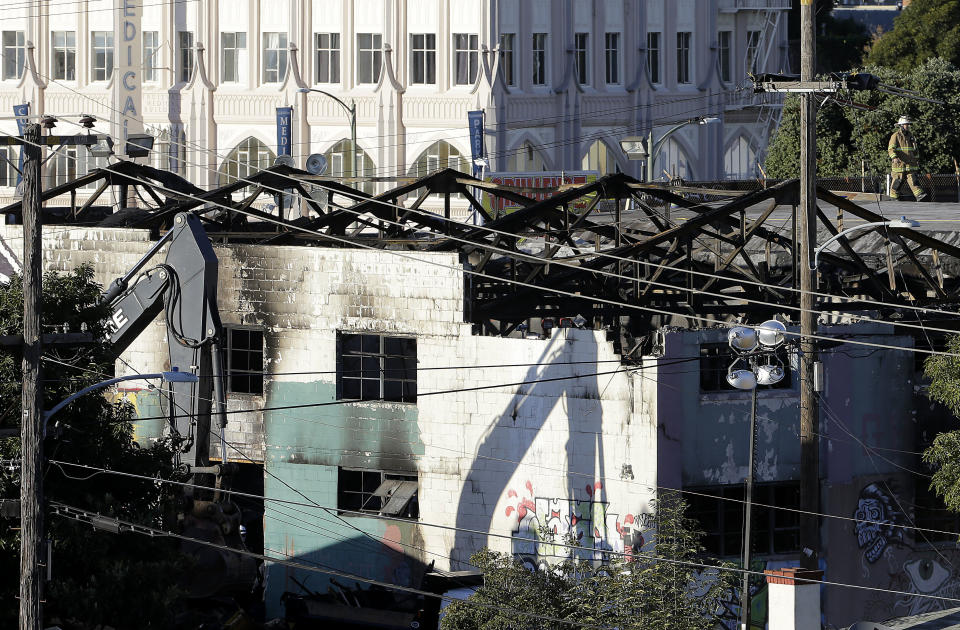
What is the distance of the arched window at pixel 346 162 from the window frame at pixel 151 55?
9442 millimetres

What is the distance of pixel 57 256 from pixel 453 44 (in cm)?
4255

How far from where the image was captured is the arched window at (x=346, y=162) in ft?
247

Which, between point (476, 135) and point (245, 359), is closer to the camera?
point (245, 359)

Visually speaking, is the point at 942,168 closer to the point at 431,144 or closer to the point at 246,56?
the point at 431,144

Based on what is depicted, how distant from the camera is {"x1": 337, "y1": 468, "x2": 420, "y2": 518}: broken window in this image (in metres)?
30.2

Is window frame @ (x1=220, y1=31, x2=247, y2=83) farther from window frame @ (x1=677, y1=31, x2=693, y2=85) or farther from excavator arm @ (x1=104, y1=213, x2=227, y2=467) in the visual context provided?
excavator arm @ (x1=104, y1=213, x2=227, y2=467)

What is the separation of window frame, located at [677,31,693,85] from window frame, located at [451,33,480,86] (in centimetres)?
1121

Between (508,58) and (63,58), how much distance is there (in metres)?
22.0

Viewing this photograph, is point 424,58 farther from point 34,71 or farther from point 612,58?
point 34,71

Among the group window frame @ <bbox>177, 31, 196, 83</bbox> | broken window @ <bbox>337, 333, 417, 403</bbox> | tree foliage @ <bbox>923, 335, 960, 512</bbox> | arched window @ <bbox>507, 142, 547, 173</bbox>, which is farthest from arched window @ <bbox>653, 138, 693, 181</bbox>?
tree foliage @ <bbox>923, 335, 960, 512</bbox>

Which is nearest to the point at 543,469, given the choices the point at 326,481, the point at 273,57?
the point at 326,481

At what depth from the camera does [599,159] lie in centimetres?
7775

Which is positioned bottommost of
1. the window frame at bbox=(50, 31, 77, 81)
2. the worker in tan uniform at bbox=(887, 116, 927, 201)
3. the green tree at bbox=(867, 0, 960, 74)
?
the worker in tan uniform at bbox=(887, 116, 927, 201)

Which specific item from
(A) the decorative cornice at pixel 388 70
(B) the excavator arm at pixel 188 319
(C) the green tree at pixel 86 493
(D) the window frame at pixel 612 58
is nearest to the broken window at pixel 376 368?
(B) the excavator arm at pixel 188 319
